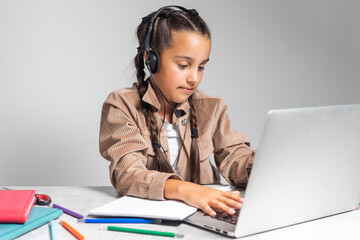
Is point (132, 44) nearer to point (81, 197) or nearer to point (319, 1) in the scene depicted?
point (319, 1)

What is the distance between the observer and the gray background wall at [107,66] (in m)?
2.04

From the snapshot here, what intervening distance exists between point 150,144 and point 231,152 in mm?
240

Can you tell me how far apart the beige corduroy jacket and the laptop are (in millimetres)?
255

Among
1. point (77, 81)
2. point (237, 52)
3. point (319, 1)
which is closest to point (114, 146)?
point (77, 81)

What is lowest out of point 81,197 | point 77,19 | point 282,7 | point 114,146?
point 81,197

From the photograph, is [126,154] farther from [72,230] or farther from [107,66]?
[107,66]

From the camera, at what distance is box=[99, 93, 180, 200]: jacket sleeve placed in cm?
105

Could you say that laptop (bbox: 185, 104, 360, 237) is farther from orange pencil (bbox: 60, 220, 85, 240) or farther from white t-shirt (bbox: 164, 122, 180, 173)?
white t-shirt (bbox: 164, 122, 180, 173)

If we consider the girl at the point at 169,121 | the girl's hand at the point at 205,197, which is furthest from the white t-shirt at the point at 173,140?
the girl's hand at the point at 205,197

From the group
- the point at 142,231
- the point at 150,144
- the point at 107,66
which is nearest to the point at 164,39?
the point at 150,144

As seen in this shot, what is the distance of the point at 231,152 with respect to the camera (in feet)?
4.39

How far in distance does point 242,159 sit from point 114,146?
14.4 inches

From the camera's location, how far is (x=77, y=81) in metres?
2.11

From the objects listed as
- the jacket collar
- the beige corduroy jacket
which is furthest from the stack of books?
the jacket collar
